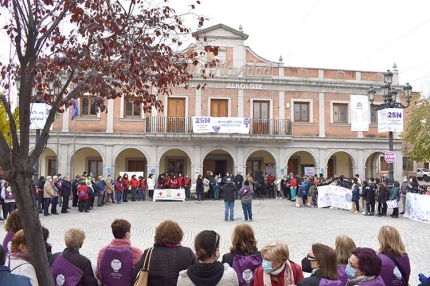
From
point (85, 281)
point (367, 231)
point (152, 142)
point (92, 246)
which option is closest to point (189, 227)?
point (92, 246)

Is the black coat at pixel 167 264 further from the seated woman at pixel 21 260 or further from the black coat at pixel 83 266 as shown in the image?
the seated woman at pixel 21 260

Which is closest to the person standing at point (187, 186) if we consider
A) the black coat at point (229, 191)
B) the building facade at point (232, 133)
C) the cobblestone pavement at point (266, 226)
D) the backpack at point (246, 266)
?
the building facade at point (232, 133)

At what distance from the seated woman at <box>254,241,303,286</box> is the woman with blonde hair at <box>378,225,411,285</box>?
111 cm

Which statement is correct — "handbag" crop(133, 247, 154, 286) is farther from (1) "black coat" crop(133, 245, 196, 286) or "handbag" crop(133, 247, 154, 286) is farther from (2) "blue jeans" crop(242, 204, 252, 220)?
(2) "blue jeans" crop(242, 204, 252, 220)

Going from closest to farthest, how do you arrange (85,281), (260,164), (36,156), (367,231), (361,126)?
(36,156) → (85,281) → (367,231) → (361,126) → (260,164)

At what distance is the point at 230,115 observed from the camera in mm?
26078

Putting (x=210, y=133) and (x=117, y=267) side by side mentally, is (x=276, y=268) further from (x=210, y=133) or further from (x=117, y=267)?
(x=210, y=133)

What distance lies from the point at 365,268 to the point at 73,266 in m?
2.79

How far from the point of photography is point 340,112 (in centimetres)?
2736

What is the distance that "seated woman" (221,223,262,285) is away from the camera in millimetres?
4121

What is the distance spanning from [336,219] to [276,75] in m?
13.9

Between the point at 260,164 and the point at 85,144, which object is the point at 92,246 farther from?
the point at 260,164

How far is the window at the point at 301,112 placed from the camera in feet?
88.4

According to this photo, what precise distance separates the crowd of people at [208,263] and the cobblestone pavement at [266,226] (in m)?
3.69
